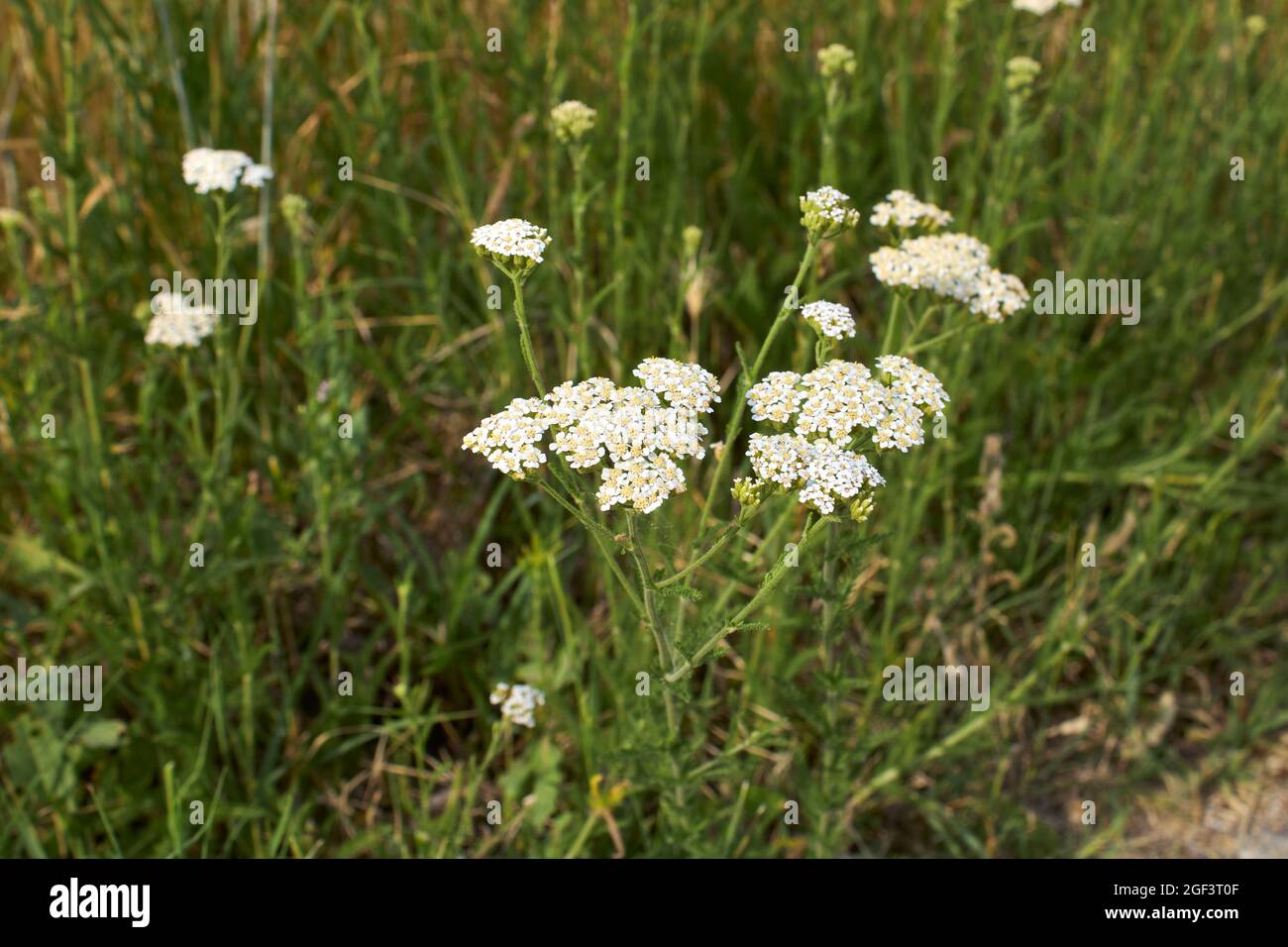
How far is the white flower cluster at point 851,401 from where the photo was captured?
1.97m

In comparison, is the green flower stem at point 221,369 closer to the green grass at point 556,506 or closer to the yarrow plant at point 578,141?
the green grass at point 556,506

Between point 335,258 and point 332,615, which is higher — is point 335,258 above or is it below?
above

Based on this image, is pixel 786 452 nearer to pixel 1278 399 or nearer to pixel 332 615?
pixel 332 615

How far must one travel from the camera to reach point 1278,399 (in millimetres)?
3318

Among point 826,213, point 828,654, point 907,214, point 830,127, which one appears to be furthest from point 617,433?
point 830,127

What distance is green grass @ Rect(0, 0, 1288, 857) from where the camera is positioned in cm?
289

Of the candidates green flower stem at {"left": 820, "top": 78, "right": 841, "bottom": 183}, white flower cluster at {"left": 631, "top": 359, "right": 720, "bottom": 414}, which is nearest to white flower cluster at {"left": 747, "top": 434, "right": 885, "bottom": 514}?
white flower cluster at {"left": 631, "top": 359, "right": 720, "bottom": 414}

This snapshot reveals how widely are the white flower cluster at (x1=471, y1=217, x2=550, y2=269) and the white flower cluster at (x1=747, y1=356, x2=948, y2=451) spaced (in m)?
0.41

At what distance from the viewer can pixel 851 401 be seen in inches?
78.3

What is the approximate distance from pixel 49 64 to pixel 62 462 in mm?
1751

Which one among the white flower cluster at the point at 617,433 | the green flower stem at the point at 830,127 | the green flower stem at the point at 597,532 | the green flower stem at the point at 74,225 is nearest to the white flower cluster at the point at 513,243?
the white flower cluster at the point at 617,433

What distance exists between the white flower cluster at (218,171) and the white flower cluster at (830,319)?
137cm

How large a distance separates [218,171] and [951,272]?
5.29ft
